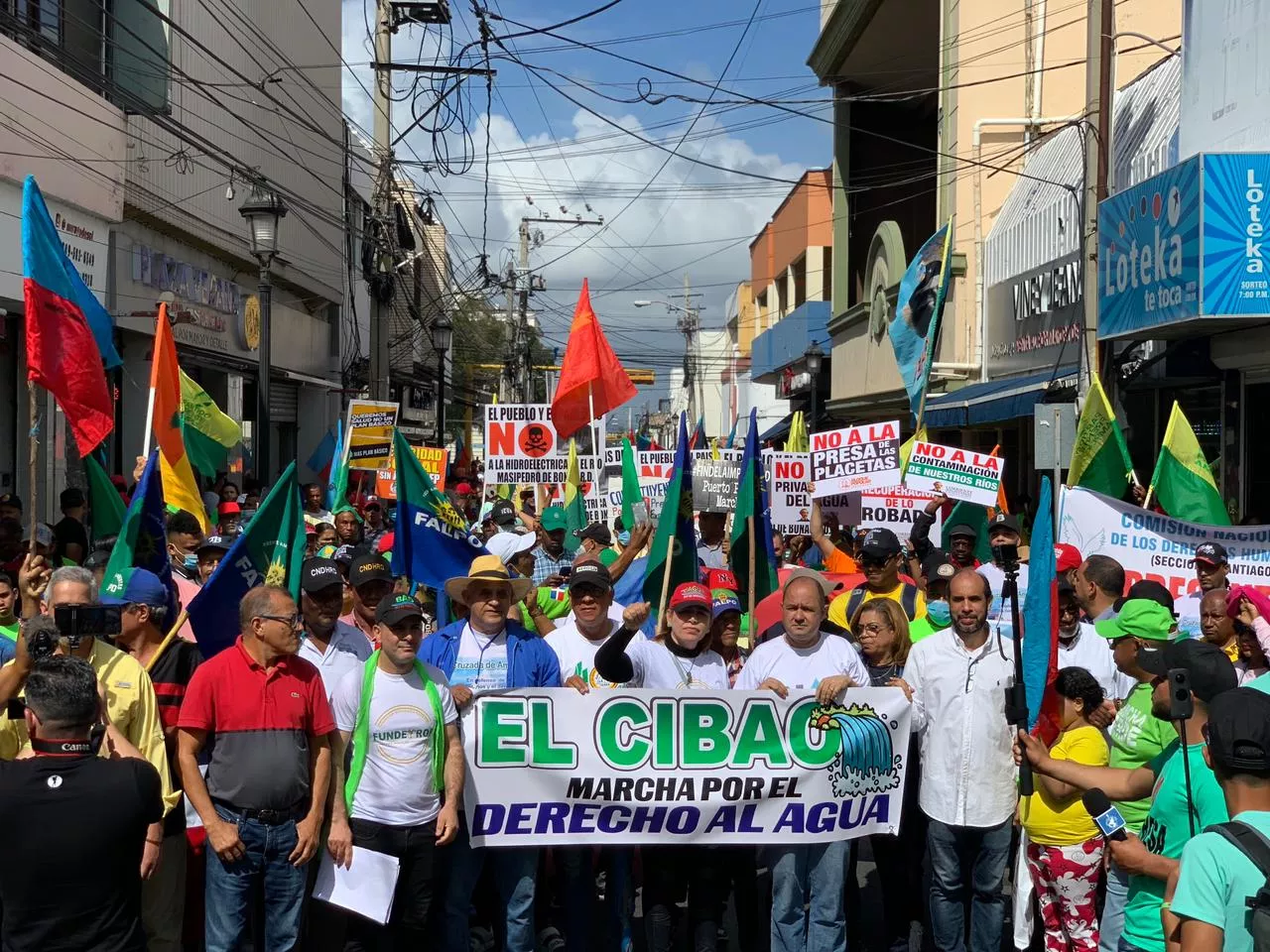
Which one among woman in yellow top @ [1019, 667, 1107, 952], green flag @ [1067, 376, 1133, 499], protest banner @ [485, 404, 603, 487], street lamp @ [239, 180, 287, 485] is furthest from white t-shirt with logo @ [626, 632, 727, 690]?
street lamp @ [239, 180, 287, 485]

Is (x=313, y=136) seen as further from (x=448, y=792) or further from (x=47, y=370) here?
(x=448, y=792)

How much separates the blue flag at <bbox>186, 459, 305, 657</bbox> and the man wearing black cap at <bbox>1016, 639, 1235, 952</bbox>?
3.80m

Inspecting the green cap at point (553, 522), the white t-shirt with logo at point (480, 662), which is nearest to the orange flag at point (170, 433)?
the green cap at point (553, 522)

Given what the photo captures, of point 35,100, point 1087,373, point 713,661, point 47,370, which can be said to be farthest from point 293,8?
point 713,661

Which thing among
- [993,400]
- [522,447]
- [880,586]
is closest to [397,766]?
[880,586]

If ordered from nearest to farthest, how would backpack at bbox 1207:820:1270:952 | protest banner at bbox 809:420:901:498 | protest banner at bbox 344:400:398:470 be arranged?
backpack at bbox 1207:820:1270:952 < protest banner at bbox 809:420:901:498 < protest banner at bbox 344:400:398:470

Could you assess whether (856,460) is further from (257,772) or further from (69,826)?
(69,826)

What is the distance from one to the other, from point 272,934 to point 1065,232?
15.1m

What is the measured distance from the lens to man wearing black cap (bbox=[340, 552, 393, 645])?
6453 mm

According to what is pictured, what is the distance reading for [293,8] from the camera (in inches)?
1058

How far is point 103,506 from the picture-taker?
27.2ft

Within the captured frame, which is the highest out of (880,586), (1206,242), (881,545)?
(1206,242)

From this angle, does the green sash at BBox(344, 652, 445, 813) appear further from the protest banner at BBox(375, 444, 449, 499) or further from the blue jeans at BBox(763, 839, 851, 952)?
the protest banner at BBox(375, 444, 449, 499)

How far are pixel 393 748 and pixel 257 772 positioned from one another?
59cm
